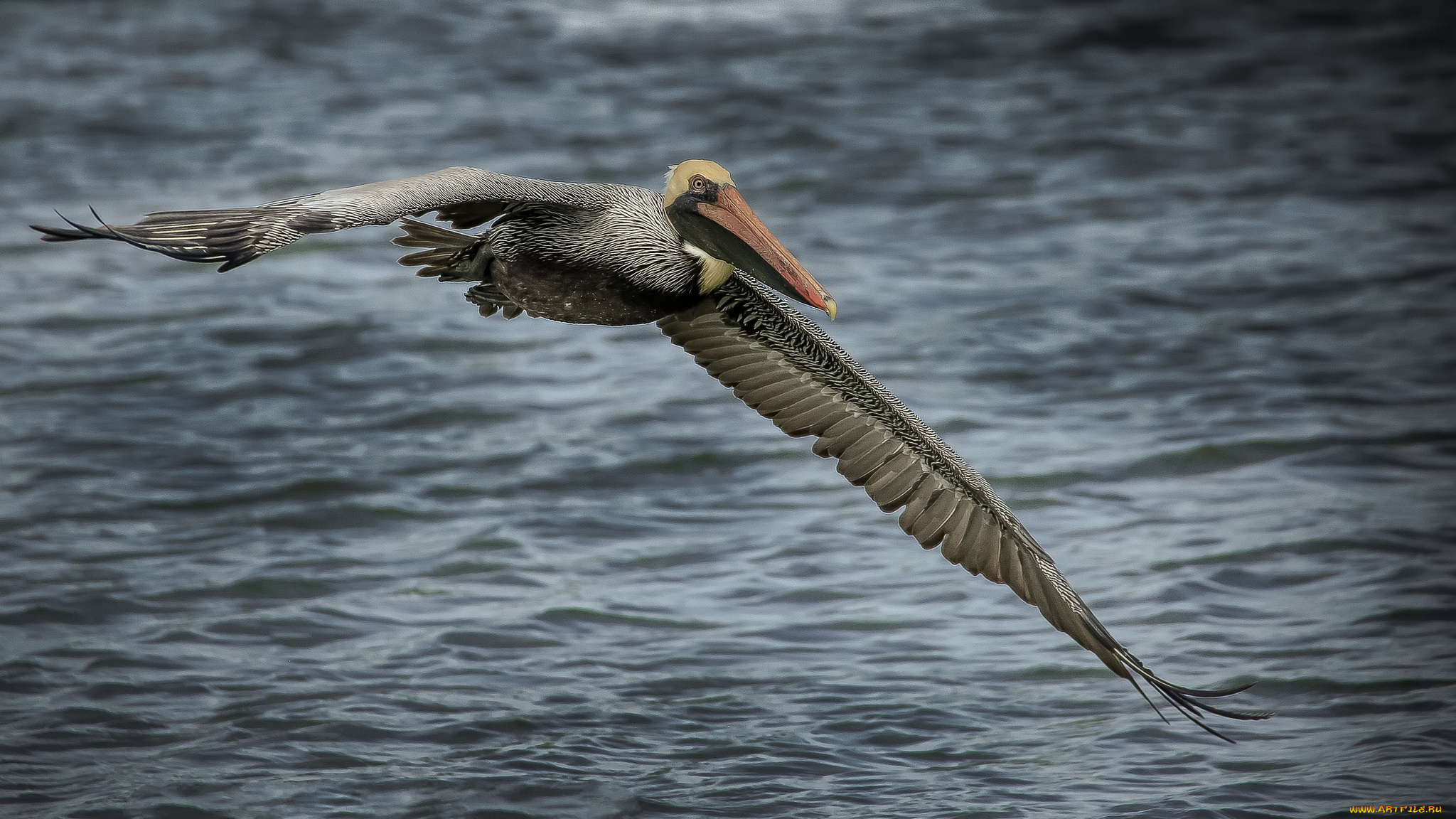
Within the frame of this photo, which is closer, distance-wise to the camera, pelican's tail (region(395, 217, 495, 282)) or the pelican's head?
the pelican's head

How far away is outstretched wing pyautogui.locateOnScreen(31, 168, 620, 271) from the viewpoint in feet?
15.0

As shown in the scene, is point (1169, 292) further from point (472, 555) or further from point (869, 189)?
point (472, 555)

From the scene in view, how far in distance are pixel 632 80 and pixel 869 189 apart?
12.0 ft

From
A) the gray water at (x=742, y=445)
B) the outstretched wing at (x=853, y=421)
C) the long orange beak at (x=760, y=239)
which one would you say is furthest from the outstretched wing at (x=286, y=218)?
the gray water at (x=742, y=445)

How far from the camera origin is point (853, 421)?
6824 mm

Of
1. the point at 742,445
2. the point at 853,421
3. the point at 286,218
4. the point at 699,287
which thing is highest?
the point at 286,218

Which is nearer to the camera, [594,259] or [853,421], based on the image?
[594,259]

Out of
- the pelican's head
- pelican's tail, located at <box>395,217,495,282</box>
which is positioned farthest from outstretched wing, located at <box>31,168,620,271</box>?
the pelican's head

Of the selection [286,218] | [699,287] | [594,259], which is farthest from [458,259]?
[286,218]

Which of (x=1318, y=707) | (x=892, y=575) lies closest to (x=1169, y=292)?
(x=892, y=575)

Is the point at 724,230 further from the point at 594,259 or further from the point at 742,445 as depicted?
the point at 742,445

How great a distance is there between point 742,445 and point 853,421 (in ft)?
12.1

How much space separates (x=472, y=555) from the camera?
8969mm

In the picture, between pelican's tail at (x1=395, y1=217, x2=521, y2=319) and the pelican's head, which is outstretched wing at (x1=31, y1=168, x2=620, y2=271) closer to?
pelican's tail at (x1=395, y1=217, x2=521, y2=319)
